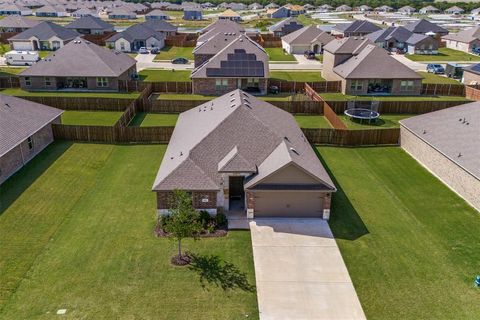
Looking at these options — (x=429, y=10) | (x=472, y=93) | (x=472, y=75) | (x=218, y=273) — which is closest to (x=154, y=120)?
(x=218, y=273)

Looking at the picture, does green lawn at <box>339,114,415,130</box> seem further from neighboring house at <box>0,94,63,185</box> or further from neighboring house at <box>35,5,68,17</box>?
neighboring house at <box>35,5,68,17</box>

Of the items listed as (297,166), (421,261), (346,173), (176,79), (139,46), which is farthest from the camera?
(139,46)

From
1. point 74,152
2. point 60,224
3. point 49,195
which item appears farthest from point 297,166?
point 74,152

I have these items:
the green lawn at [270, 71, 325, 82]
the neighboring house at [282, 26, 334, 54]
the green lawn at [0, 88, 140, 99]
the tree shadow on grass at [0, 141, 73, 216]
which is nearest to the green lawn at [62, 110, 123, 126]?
the green lawn at [0, 88, 140, 99]

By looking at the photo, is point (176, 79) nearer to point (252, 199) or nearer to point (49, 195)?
point (49, 195)

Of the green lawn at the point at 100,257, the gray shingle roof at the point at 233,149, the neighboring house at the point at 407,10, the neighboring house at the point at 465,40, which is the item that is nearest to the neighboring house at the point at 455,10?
the neighboring house at the point at 407,10

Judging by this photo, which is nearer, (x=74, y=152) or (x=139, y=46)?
(x=74, y=152)
